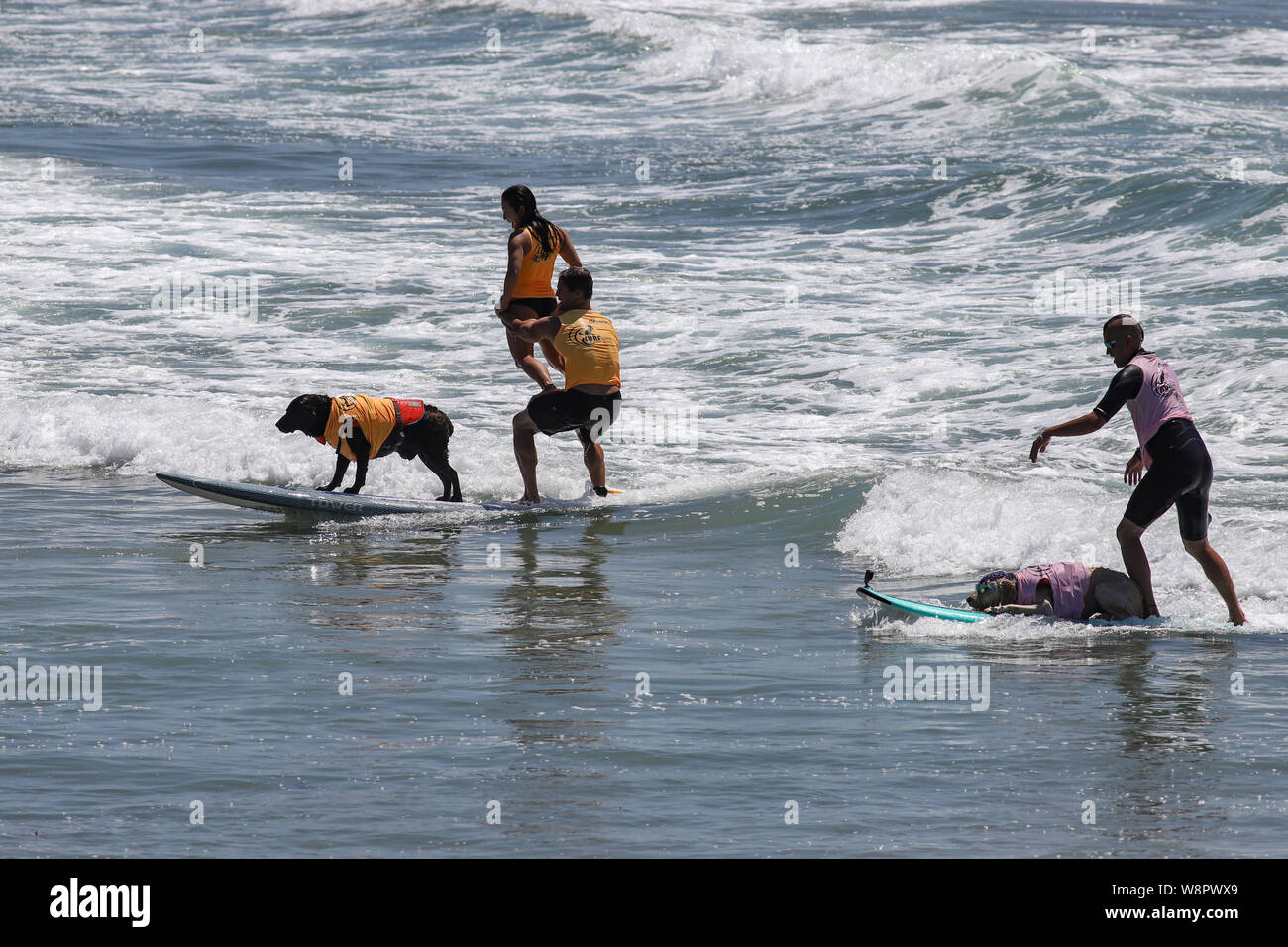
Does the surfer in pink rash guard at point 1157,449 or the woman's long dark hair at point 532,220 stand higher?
the woman's long dark hair at point 532,220

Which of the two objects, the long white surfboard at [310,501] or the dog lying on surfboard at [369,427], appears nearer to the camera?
the dog lying on surfboard at [369,427]

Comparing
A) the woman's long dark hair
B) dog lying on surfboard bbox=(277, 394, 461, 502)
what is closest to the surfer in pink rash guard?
the woman's long dark hair

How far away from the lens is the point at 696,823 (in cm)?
546

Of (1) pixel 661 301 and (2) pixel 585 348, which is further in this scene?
(1) pixel 661 301

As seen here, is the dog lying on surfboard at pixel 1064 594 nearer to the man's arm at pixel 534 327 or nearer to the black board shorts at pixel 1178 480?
the black board shorts at pixel 1178 480

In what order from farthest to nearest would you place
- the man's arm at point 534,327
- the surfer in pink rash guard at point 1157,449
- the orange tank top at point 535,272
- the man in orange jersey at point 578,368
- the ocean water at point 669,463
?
the orange tank top at point 535,272 → the man's arm at point 534,327 → the man in orange jersey at point 578,368 → the surfer in pink rash guard at point 1157,449 → the ocean water at point 669,463

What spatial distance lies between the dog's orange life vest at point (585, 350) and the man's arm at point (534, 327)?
0.14 m

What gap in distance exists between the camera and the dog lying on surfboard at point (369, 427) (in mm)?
10359

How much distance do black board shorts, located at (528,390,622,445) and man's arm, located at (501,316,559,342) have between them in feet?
1.41

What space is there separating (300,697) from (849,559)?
4250 millimetres

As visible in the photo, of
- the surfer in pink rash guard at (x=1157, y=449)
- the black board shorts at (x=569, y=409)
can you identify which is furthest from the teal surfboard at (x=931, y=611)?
the black board shorts at (x=569, y=409)
